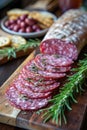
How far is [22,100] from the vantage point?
3.76ft

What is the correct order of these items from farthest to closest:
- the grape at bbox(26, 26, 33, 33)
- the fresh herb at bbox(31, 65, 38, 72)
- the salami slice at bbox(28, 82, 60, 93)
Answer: the grape at bbox(26, 26, 33, 33)
the fresh herb at bbox(31, 65, 38, 72)
the salami slice at bbox(28, 82, 60, 93)

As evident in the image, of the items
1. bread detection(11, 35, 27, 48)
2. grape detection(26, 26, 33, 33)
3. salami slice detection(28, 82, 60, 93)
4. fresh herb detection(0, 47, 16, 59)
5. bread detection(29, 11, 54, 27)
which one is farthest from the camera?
bread detection(29, 11, 54, 27)

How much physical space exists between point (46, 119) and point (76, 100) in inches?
7.6

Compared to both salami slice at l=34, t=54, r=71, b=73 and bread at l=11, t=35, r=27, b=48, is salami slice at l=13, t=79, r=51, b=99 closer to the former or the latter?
salami slice at l=34, t=54, r=71, b=73

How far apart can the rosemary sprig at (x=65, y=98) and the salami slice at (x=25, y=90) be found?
5cm

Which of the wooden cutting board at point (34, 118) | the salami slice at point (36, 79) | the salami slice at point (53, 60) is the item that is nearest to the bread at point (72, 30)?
the salami slice at point (53, 60)

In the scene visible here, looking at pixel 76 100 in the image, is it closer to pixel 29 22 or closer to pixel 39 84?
pixel 39 84

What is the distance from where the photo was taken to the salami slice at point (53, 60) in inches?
54.5

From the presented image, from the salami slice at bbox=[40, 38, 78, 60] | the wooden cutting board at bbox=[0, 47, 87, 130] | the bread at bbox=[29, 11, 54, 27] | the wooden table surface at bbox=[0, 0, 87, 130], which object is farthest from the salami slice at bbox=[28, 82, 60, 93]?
the bread at bbox=[29, 11, 54, 27]

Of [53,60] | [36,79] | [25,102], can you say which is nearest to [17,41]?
[53,60]

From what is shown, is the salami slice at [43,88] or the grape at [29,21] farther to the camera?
the grape at [29,21]

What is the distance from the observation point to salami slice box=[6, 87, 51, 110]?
3.68ft

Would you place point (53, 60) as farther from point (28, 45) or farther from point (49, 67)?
point (28, 45)

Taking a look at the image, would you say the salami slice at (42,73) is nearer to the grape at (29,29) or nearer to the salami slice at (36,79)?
the salami slice at (36,79)
